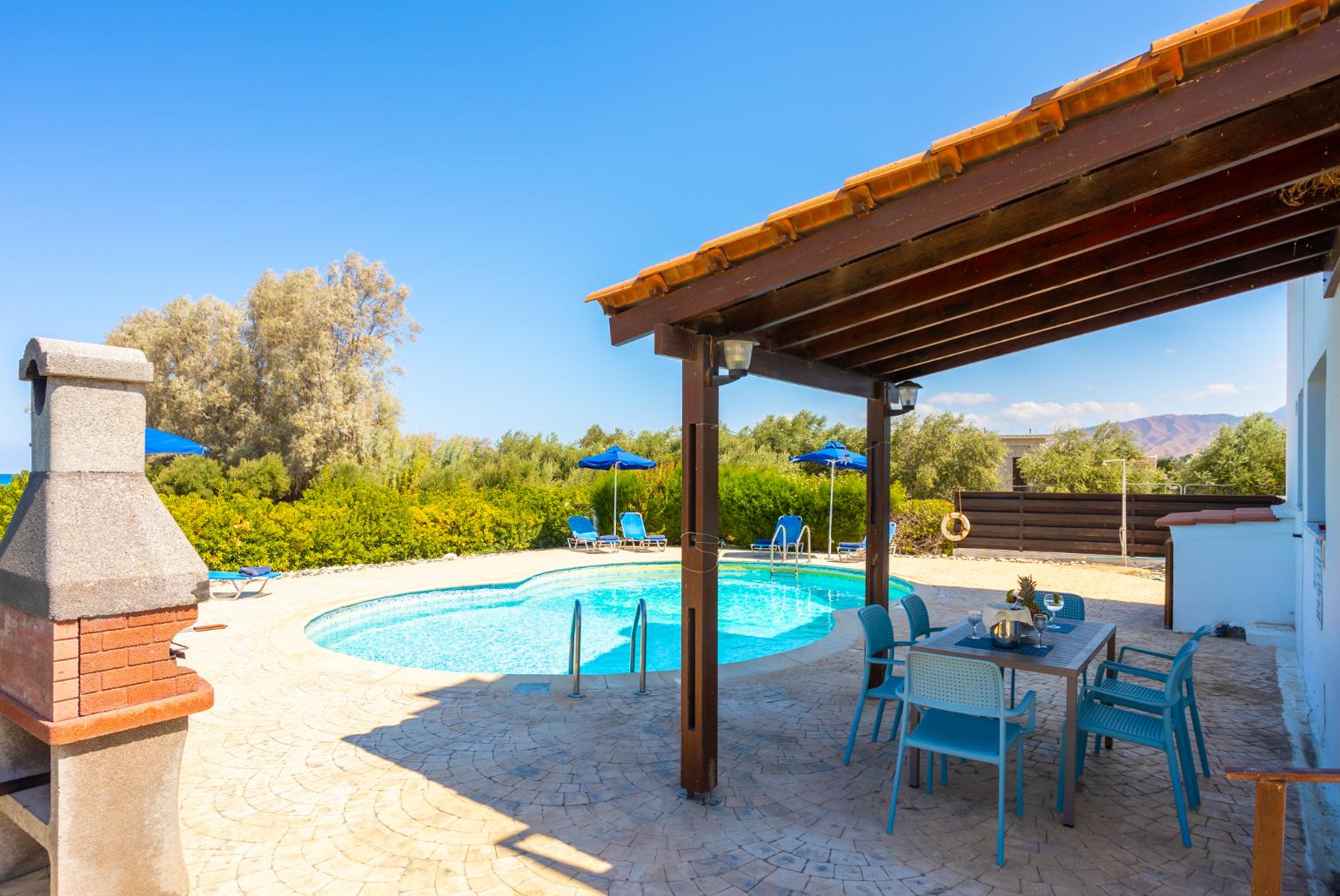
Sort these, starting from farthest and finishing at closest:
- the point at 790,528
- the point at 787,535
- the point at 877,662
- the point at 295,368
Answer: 1. the point at 295,368
2. the point at 790,528
3. the point at 787,535
4. the point at 877,662

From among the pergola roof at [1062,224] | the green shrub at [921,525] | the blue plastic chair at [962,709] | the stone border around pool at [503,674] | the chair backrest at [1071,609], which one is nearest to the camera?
the pergola roof at [1062,224]

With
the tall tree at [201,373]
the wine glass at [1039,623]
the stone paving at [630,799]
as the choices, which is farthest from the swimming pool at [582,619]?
the tall tree at [201,373]

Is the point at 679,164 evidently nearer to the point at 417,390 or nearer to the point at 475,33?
the point at 475,33

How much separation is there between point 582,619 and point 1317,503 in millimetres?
8581

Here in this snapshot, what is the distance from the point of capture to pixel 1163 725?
12.0 feet

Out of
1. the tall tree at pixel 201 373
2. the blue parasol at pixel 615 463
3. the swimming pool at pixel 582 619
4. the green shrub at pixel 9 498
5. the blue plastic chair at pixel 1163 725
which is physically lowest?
the swimming pool at pixel 582 619

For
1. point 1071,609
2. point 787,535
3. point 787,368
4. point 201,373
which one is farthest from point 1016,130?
point 201,373

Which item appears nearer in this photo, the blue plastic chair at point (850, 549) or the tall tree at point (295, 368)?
the blue plastic chair at point (850, 549)

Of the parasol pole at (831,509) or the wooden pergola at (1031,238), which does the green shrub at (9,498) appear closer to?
the wooden pergola at (1031,238)

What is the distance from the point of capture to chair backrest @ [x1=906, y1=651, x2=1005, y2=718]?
3.49 meters

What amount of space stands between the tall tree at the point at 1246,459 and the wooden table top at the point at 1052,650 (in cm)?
2075

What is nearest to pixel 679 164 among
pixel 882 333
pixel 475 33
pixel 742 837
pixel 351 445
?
pixel 475 33

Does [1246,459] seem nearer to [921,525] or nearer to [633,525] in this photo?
[921,525]

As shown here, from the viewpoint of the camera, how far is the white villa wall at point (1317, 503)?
419cm
